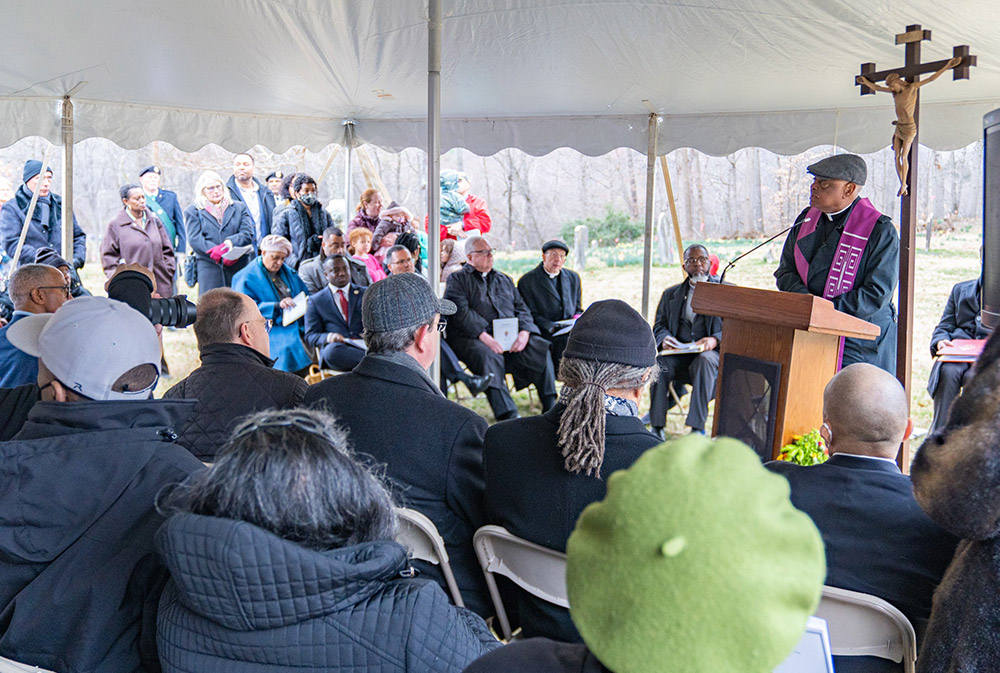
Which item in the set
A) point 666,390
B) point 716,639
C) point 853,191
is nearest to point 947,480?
point 716,639

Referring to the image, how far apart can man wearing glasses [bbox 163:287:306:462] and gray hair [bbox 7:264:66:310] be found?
0.97 metres

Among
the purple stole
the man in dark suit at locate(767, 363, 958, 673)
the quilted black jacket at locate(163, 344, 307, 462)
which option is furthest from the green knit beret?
the purple stole

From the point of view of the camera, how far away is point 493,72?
551cm

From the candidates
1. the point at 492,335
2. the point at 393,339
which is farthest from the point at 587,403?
the point at 492,335

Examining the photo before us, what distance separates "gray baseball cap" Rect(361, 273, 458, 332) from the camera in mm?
2619

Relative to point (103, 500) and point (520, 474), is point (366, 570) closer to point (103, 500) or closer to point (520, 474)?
point (103, 500)

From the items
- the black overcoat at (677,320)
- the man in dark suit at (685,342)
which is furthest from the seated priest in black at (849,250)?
the black overcoat at (677,320)

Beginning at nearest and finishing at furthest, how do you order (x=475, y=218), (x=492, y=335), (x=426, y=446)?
(x=426, y=446) → (x=492, y=335) → (x=475, y=218)

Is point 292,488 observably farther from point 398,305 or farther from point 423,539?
point 398,305

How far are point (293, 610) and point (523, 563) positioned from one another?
816 mm

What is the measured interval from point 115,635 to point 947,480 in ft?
4.55

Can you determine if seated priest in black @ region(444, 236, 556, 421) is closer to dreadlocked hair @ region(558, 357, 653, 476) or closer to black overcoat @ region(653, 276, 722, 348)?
black overcoat @ region(653, 276, 722, 348)

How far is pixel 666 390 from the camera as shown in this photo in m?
6.04

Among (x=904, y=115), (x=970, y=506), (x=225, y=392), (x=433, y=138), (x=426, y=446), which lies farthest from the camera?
(x=433, y=138)
